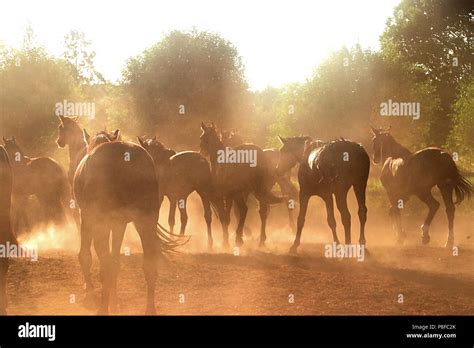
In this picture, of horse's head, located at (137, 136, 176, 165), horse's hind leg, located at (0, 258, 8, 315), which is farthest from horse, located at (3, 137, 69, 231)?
horse's hind leg, located at (0, 258, 8, 315)

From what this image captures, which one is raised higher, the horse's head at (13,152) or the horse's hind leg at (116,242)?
the horse's head at (13,152)

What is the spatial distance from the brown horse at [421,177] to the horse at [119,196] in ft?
33.4

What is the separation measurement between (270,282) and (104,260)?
13.8 ft

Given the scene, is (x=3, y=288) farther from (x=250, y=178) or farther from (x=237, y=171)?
(x=250, y=178)

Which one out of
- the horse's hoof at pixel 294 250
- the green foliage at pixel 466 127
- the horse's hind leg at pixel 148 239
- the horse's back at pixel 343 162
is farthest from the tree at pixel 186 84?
the horse's hind leg at pixel 148 239

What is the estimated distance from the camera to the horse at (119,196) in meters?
8.16

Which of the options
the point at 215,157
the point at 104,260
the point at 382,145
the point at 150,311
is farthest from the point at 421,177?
the point at 104,260

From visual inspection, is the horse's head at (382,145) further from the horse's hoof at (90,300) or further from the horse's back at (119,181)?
the horse's back at (119,181)

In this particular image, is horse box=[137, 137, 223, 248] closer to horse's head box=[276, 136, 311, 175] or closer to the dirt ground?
the dirt ground

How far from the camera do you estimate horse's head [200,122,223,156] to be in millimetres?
17345

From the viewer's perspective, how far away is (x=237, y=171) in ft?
56.2

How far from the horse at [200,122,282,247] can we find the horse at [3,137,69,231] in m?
4.79
